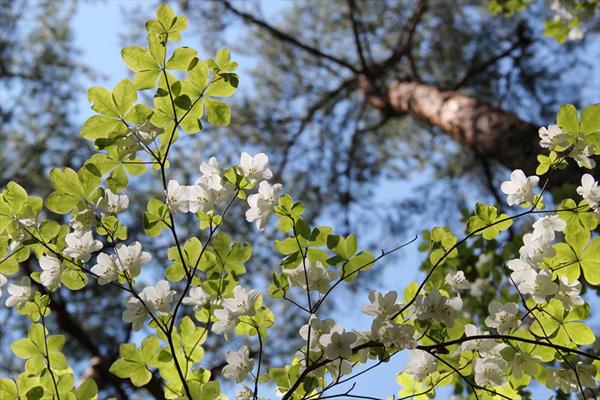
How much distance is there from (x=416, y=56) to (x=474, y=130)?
3.14 m

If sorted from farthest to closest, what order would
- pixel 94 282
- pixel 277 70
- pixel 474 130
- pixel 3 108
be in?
pixel 277 70 < pixel 3 108 < pixel 94 282 < pixel 474 130

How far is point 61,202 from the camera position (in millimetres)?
858

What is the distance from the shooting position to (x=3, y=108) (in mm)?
4184

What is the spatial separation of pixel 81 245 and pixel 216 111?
331mm

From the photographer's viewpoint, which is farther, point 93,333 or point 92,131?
point 93,333

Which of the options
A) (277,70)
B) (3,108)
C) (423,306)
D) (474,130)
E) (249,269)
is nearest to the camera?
(423,306)

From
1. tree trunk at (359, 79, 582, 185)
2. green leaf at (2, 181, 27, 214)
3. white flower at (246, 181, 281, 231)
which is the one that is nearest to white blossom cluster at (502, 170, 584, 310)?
white flower at (246, 181, 281, 231)

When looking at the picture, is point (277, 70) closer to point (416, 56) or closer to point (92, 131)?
point (416, 56)

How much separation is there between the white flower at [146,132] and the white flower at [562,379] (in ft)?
2.58

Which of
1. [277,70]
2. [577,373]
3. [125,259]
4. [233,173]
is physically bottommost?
[577,373]

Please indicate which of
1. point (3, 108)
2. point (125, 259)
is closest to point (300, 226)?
point (125, 259)

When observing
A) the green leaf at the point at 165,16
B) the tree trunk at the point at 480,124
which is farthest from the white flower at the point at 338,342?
the tree trunk at the point at 480,124

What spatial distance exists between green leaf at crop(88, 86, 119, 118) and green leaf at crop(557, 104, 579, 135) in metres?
0.76

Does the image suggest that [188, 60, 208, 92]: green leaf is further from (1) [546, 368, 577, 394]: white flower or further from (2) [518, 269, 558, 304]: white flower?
(1) [546, 368, 577, 394]: white flower
